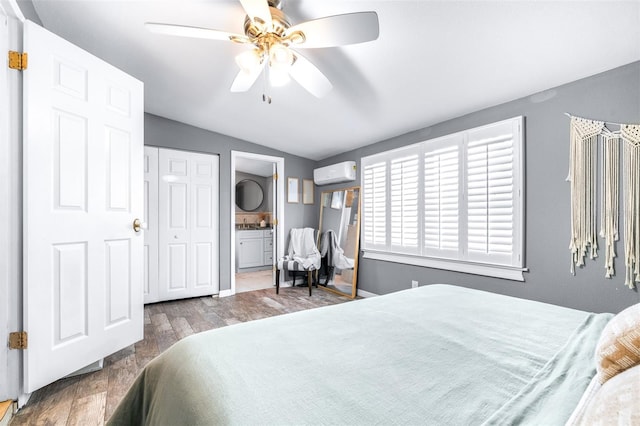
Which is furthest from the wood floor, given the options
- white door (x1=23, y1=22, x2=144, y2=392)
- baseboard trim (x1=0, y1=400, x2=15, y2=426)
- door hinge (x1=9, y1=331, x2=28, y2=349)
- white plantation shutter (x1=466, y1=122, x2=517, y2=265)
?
white plantation shutter (x1=466, y1=122, x2=517, y2=265)

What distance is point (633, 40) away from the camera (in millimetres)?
1734

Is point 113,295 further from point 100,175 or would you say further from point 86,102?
point 86,102

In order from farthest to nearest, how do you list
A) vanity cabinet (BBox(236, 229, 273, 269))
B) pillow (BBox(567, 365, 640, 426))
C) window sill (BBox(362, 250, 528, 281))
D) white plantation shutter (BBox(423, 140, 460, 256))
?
1. vanity cabinet (BBox(236, 229, 273, 269))
2. white plantation shutter (BBox(423, 140, 460, 256))
3. window sill (BBox(362, 250, 528, 281))
4. pillow (BBox(567, 365, 640, 426))

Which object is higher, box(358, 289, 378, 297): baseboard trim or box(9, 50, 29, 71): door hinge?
box(9, 50, 29, 71): door hinge

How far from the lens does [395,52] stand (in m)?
2.07

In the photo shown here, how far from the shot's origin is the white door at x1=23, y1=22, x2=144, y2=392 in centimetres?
173

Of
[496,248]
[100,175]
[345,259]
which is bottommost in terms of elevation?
[345,259]

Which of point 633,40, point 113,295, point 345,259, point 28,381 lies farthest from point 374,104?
point 28,381

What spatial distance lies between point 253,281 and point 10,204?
12.3ft

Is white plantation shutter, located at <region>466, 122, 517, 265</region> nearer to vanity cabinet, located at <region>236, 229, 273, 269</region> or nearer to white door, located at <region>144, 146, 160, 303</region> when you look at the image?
white door, located at <region>144, 146, 160, 303</region>

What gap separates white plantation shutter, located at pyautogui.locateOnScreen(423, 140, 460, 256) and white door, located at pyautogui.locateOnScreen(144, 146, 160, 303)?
3.35 meters

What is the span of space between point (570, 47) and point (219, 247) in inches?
163

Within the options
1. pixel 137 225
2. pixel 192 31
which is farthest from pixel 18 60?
pixel 137 225

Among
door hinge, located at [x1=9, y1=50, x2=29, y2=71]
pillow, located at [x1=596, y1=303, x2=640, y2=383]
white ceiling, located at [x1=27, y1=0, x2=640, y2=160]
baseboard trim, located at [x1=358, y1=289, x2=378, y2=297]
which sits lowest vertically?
baseboard trim, located at [x1=358, y1=289, x2=378, y2=297]
